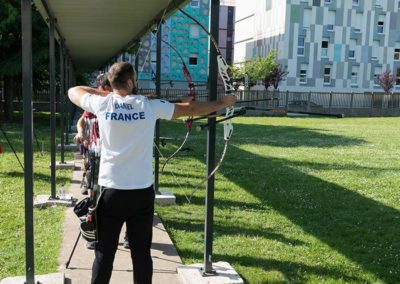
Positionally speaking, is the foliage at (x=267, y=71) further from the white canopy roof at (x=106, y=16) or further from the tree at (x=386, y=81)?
the white canopy roof at (x=106, y=16)

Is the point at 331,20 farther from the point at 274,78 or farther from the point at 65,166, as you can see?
the point at 65,166

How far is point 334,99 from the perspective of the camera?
123 feet

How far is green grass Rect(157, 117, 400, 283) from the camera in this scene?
178 inches

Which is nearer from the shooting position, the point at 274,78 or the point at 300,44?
the point at 274,78

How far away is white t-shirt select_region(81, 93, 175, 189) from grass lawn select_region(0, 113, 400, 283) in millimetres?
1689

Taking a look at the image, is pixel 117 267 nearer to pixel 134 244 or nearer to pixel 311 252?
pixel 134 244

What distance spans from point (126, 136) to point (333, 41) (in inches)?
1883

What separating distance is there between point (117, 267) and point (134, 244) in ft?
4.26

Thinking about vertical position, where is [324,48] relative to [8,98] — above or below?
above

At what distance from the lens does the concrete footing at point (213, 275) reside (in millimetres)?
3934

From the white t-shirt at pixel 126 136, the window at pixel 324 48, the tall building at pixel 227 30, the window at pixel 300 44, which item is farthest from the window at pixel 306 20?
the white t-shirt at pixel 126 136

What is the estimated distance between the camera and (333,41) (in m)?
47.8

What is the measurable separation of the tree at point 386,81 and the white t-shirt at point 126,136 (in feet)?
153

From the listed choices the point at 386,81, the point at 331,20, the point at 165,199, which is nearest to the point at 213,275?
the point at 165,199
